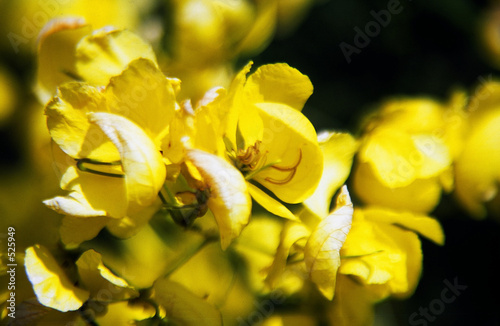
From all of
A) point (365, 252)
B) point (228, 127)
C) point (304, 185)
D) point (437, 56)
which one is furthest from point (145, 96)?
point (437, 56)

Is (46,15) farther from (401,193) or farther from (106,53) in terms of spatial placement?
(401,193)

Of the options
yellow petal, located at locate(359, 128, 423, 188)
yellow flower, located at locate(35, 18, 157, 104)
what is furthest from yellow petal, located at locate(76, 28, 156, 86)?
yellow petal, located at locate(359, 128, 423, 188)

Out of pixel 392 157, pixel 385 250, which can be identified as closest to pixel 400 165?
pixel 392 157

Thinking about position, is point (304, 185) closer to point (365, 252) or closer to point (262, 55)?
point (365, 252)

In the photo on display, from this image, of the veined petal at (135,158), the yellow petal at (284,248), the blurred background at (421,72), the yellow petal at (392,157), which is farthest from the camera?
the blurred background at (421,72)

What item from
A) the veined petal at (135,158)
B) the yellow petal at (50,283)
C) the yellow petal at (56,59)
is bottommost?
the yellow petal at (50,283)

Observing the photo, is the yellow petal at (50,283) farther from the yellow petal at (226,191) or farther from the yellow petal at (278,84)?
the yellow petal at (278,84)

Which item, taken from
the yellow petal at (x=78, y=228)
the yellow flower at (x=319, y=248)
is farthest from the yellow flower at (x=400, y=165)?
the yellow petal at (x=78, y=228)
